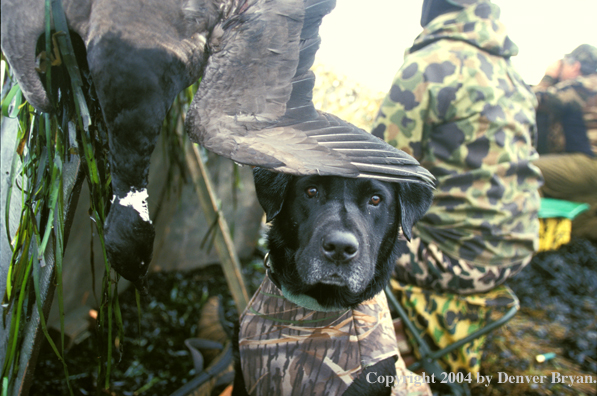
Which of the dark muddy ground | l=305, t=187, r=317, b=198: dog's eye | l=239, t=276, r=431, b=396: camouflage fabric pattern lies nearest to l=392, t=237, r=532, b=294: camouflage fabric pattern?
the dark muddy ground

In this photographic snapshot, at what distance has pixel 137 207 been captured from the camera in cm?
132

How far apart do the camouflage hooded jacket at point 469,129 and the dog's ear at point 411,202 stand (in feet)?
2.87

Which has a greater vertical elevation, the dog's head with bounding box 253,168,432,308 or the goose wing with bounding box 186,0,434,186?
the goose wing with bounding box 186,0,434,186

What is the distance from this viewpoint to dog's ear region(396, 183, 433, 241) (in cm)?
158

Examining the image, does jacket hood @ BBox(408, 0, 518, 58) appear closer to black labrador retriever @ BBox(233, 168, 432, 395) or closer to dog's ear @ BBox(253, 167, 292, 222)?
black labrador retriever @ BBox(233, 168, 432, 395)

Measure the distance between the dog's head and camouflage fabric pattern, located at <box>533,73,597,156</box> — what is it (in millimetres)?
4374

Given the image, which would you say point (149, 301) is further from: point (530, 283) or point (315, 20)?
point (530, 283)

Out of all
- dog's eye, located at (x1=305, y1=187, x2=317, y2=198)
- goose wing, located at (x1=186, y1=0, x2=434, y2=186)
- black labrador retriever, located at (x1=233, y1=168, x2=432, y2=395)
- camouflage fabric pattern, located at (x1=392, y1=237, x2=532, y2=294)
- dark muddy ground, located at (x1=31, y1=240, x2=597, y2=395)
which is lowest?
dark muddy ground, located at (x1=31, y1=240, x2=597, y2=395)

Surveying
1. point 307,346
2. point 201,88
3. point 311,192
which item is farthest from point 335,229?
point 201,88

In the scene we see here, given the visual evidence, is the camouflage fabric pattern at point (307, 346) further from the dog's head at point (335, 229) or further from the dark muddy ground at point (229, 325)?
the dark muddy ground at point (229, 325)

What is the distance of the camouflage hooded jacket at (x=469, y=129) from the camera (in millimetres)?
2318

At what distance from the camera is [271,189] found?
157 cm

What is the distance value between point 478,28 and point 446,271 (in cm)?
160

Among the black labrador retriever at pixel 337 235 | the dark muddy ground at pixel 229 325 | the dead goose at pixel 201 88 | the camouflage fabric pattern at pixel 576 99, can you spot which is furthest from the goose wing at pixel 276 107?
the camouflage fabric pattern at pixel 576 99
